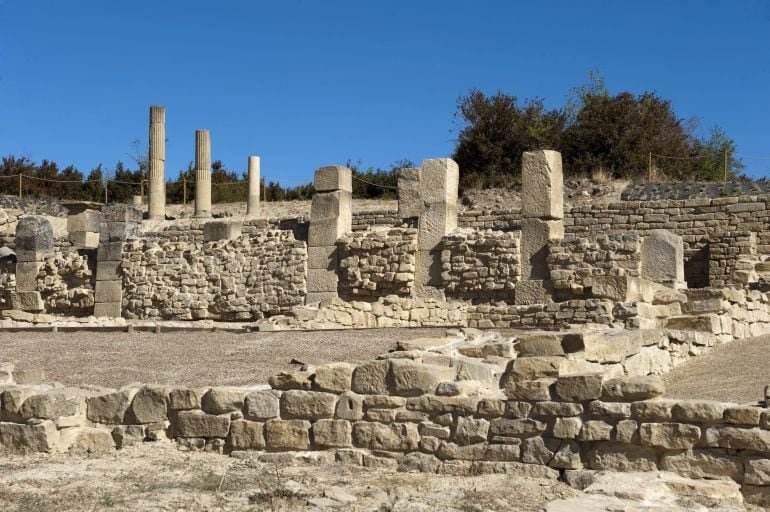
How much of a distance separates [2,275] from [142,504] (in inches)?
710

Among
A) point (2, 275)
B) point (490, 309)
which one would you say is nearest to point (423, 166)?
point (490, 309)

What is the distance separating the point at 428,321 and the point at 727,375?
7754mm

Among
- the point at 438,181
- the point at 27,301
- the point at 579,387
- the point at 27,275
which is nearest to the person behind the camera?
the point at 579,387

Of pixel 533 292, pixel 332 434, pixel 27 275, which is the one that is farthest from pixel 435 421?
pixel 27 275

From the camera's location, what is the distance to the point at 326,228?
18828 millimetres

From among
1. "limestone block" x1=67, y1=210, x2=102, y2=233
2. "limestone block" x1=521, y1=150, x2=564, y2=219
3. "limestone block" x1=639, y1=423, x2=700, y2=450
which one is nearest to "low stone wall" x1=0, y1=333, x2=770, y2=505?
"limestone block" x1=639, y1=423, x2=700, y2=450

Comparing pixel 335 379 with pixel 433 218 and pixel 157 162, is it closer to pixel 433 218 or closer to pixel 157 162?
pixel 433 218

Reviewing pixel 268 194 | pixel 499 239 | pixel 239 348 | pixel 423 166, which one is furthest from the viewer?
pixel 268 194

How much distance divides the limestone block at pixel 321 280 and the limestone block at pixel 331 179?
170 cm

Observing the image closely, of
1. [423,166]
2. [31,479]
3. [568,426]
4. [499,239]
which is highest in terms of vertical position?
[423,166]

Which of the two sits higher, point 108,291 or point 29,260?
point 29,260

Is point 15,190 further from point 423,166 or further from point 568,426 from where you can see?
point 568,426

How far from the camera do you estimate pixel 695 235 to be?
61.2 ft

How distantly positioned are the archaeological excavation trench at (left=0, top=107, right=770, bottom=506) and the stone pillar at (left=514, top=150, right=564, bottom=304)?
38 millimetres
